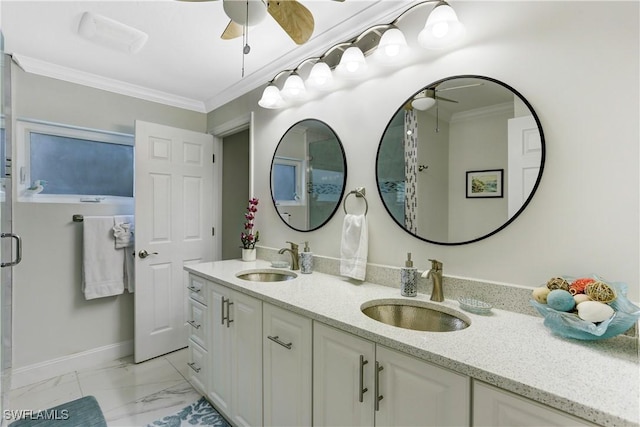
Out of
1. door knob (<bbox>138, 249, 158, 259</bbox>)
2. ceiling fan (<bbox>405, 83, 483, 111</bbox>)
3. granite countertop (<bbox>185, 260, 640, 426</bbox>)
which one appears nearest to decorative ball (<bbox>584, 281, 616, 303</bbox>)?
granite countertop (<bbox>185, 260, 640, 426</bbox>)

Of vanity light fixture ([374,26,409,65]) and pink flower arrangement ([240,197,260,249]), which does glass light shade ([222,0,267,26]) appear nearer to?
vanity light fixture ([374,26,409,65])

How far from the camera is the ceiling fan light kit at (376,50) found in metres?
1.33

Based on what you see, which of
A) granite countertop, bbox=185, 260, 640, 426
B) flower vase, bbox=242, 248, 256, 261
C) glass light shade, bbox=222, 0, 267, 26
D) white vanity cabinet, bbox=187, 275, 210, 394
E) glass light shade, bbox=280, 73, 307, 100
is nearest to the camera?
granite countertop, bbox=185, 260, 640, 426

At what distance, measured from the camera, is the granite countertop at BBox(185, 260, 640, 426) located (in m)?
0.67

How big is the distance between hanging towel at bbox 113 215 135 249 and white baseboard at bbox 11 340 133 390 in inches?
35.6

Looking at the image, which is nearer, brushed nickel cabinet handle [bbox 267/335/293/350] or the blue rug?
brushed nickel cabinet handle [bbox 267/335/293/350]

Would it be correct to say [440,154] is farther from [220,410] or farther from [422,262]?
[220,410]

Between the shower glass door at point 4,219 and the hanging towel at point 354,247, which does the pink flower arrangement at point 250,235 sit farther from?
the shower glass door at point 4,219

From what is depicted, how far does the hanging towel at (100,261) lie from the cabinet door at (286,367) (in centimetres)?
184

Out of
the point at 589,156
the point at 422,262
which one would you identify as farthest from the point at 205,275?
the point at 589,156

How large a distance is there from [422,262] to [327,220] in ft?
2.28

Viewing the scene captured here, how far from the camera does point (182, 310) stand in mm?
2844

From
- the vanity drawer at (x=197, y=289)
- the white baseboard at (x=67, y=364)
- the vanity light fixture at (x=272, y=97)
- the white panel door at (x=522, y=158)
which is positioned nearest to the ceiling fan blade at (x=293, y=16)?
the vanity light fixture at (x=272, y=97)

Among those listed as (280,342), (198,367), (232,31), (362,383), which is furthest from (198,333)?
(232,31)
